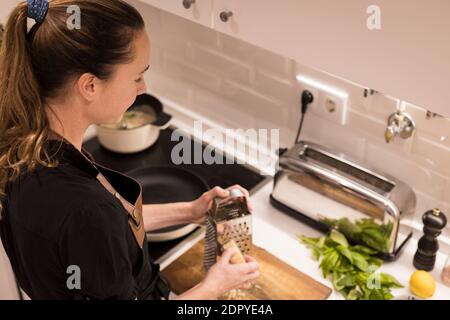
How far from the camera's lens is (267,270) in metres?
1.58

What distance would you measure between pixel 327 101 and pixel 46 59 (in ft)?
2.90

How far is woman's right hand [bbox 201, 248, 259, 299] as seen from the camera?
1351 millimetres

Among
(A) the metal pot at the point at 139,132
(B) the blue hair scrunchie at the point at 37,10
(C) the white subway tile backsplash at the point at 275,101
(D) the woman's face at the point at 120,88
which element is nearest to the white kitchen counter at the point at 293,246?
(C) the white subway tile backsplash at the point at 275,101

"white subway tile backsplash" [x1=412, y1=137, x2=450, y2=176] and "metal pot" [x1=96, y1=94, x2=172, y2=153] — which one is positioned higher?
"white subway tile backsplash" [x1=412, y1=137, x2=450, y2=176]

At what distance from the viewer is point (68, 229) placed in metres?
1.05

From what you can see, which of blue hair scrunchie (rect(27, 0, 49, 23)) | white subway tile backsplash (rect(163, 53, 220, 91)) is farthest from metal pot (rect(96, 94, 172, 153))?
blue hair scrunchie (rect(27, 0, 49, 23))

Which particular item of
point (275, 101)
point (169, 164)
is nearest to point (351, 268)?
point (275, 101)

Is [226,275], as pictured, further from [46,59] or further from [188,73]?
[188,73]

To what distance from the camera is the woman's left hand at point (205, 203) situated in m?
1.47

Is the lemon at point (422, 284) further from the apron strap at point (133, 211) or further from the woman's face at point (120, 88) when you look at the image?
the woman's face at point (120, 88)

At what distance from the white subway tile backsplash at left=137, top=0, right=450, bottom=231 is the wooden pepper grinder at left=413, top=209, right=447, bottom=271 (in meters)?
0.11

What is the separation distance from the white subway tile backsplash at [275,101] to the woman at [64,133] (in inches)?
28.2

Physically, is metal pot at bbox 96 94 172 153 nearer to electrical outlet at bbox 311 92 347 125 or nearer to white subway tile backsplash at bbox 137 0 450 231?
white subway tile backsplash at bbox 137 0 450 231
